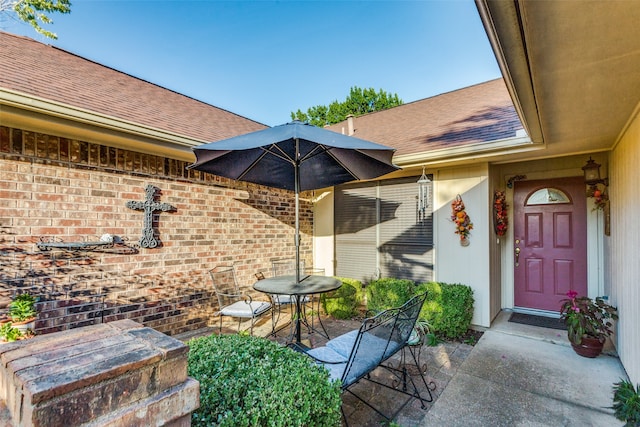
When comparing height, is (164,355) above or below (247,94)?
below

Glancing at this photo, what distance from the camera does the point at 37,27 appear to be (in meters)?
7.33

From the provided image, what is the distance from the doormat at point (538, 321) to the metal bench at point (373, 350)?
2523mm

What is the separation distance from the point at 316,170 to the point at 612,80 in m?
2.85

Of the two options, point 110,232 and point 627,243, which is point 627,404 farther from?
point 110,232

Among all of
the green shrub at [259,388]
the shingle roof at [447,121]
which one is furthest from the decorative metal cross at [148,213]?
the shingle roof at [447,121]

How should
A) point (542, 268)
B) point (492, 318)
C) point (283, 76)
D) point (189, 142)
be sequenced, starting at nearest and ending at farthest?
point (189, 142), point (492, 318), point (542, 268), point (283, 76)

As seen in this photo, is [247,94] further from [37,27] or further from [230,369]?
[230,369]

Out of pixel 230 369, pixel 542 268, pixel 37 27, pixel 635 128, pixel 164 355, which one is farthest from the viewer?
pixel 37 27

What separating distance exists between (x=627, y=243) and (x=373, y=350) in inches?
104

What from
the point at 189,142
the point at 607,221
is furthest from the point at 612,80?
the point at 189,142

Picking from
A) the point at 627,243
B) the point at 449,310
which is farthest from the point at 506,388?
the point at 627,243

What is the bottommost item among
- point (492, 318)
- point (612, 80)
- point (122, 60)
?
point (492, 318)

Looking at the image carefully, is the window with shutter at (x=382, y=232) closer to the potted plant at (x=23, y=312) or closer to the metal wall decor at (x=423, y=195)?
→ the metal wall decor at (x=423, y=195)

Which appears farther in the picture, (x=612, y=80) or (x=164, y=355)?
(x=612, y=80)
